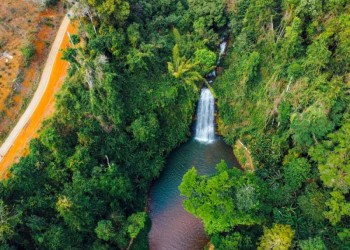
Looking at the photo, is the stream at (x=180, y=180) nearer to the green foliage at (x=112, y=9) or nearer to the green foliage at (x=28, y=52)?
the green foliage at (x=112, y=9)

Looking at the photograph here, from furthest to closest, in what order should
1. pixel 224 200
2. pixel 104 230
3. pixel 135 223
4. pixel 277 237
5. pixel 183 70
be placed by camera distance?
pixel 183 70 < pixel 135 223 < pixel 224 200 < pixel 104 230 < pixel 277 237

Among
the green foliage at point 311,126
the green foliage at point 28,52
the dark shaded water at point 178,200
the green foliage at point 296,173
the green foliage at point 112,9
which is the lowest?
the dark shaded water at point 178,200

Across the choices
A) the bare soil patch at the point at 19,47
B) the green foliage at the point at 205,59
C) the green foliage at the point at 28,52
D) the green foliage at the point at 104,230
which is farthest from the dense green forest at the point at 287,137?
the green foliage at the point at 28,52

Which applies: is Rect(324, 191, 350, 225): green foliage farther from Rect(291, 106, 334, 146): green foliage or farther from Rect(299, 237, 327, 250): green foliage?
Rect(291, 106, 334, 146): green foliage

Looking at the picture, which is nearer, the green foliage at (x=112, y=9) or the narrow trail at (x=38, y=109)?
the narrow trail at (x=38, y=109)

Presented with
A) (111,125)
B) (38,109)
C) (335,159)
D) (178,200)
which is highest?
(38,109)

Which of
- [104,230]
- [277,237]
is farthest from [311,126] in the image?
[104,230]

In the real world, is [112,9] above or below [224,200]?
above

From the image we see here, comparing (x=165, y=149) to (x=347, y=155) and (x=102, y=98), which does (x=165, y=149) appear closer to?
(x=102, y=98)

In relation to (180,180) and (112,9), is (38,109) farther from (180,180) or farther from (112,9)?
(180,180)
